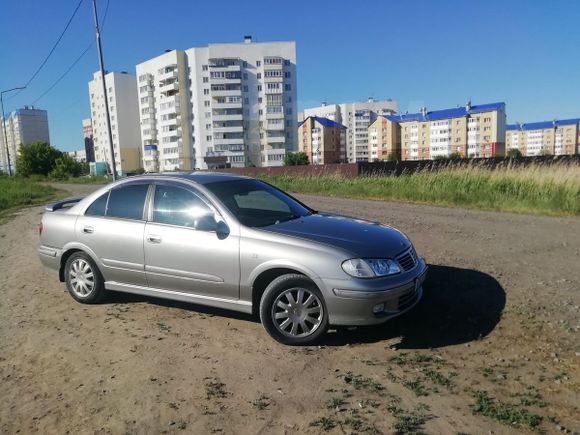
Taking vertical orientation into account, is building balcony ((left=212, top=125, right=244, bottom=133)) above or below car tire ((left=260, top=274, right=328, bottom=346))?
above

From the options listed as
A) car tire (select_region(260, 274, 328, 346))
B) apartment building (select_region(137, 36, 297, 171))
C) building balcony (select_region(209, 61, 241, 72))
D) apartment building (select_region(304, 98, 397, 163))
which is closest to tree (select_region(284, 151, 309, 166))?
apartment building (select_region(137, 36, 297, 171))

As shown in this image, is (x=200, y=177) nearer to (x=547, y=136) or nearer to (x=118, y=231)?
(x=118, y=231)

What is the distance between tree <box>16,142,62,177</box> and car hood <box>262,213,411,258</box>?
77420 mm

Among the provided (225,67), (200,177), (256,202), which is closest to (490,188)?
(256,202)

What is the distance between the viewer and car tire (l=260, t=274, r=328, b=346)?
13.9ft

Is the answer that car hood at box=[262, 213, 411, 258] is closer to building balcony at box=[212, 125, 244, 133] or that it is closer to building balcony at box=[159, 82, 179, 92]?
building balcony at box=[212, 125, 244, 133]

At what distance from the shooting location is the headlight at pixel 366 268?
161 inches

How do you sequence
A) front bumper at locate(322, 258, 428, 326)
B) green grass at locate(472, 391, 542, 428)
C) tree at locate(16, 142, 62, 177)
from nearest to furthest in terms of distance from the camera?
green grass at locate(472, 391, 542, 428) < front bumper at locate(322, 258, 428, 326) < tree at locate(16, 142, 62, 177)

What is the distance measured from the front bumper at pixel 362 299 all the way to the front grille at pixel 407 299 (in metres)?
0.04

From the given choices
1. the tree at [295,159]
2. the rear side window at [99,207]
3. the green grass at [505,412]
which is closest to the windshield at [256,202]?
the rear side window at [99,207]

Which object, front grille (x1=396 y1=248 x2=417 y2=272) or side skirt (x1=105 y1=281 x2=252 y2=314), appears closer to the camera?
front grille (x1=396 y1=248 x2=417 y2=272)

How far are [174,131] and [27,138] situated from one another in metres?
29.6

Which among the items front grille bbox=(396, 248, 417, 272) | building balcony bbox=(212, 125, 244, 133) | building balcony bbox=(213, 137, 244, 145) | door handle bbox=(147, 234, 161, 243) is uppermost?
building balcony bbox=(212, 125, 244, 133)

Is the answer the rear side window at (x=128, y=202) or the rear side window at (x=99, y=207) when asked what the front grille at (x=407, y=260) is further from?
the rear side window at (x=99, y=207)
